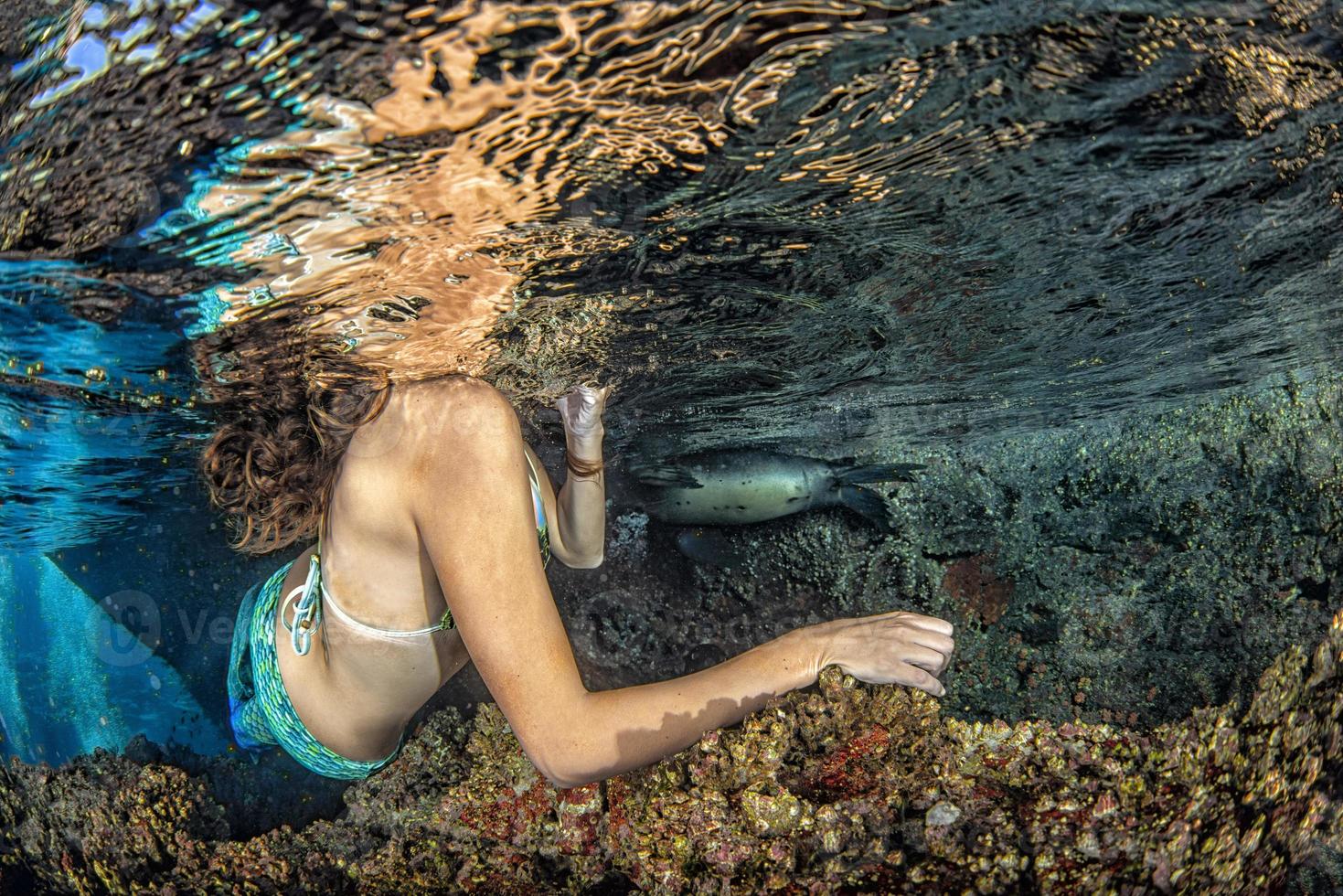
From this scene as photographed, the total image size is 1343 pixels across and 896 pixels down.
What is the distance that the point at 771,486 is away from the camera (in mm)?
7012

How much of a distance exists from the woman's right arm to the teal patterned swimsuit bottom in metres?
2.45

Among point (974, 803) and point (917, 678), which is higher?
point (917, 678)

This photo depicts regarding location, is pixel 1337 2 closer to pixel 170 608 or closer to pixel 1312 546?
pixel 1312 546

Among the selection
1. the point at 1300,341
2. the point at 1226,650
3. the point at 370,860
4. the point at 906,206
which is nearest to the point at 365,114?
the point at 906,206

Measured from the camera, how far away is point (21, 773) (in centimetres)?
718

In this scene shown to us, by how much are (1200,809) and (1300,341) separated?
6.48 metres

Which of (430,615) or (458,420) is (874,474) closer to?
(430,615)

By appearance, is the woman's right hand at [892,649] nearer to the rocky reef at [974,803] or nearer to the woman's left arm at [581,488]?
the rocky reef at [974,803]

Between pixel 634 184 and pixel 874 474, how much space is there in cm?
503

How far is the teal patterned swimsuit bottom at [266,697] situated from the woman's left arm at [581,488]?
1.90 m

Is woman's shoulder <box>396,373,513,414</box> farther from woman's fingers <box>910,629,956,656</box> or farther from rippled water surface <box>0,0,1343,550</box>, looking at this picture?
woman's fingers <box>910,629,956,656</box>

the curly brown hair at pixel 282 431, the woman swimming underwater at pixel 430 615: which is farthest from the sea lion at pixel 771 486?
the curly brown hair at pixel 282 431

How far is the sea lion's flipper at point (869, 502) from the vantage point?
705 cm

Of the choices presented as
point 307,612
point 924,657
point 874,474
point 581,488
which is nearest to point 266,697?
point 307,612
